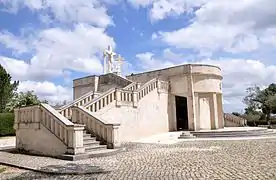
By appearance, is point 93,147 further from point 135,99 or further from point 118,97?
point 135,99

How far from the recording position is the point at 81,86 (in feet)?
79.5

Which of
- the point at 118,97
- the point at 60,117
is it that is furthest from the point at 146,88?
the point at 60,117

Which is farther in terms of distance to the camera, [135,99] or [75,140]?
[135,99]

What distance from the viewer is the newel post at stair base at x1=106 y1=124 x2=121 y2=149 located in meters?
11.5

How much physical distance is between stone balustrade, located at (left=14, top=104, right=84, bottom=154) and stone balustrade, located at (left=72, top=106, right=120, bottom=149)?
1.62 meters

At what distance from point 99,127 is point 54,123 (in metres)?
1.96

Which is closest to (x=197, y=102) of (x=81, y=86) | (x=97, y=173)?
(x=81, y=86)

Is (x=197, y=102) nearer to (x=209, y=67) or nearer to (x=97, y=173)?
(x=209, y=67)

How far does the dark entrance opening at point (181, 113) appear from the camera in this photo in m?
22.9

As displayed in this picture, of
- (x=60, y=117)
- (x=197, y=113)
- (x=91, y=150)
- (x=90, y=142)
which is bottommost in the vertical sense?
(x=91, y=150)

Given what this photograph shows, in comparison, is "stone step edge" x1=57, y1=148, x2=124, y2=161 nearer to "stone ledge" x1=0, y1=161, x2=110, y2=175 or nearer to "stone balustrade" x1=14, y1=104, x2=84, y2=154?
"stone balustrade" x1=14, y1=104, x2=84, y2=154

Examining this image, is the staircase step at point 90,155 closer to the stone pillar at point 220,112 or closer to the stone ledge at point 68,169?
the stone ledge at point 68,169

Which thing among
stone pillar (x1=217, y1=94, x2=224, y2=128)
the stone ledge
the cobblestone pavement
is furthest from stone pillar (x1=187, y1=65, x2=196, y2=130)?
the stone ledge

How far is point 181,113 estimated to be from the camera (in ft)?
76.5
